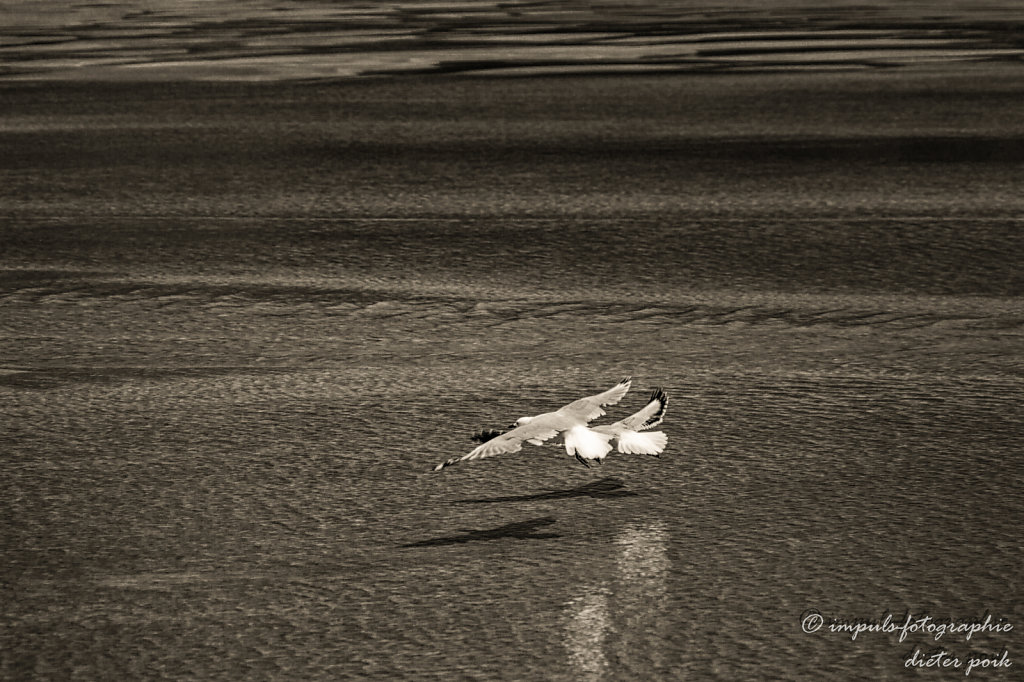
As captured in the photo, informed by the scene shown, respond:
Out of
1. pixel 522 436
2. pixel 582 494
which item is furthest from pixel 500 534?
pixel 582 494

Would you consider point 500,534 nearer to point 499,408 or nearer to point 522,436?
point 522,436

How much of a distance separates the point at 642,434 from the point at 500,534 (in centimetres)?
45

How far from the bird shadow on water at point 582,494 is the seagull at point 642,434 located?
0.15 meters

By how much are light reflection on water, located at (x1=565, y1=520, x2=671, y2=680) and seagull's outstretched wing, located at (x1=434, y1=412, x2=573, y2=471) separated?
0.30 meters

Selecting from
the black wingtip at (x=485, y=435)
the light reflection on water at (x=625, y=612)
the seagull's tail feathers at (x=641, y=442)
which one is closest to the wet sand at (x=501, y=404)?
the light reflection on water at (x=625, y=612)

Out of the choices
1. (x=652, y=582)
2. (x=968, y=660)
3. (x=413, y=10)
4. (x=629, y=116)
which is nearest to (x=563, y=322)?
(x=652, y=582)

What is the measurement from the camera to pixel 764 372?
5.63m

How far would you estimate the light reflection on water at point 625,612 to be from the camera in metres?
3.42

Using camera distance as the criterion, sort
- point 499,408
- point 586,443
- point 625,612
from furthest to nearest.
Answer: point 499,408 → point 586,443 → point 625,612

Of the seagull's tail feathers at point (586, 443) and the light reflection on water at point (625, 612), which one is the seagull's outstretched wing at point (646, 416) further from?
the light reflection on water at point (625, 612)

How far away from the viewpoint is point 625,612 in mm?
3656

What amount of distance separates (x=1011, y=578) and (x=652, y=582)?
2.53ft

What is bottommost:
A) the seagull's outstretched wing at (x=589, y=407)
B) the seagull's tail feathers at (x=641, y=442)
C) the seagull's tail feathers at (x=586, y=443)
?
the seagull's tail feathers at (x=641, y=442)

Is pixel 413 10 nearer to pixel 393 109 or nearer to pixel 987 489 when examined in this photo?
pixel 393 109
